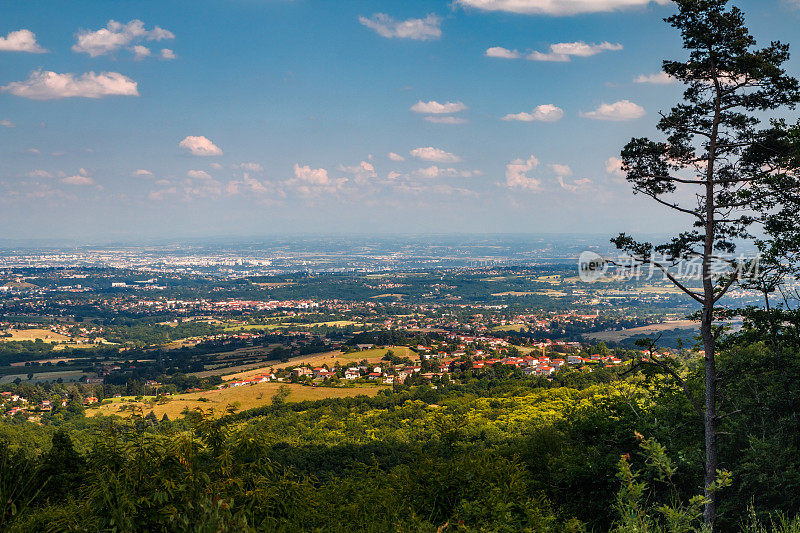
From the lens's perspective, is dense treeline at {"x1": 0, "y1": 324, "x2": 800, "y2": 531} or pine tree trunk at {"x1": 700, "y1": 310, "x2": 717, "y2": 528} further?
pine tree trunk at {"x1": 700, "y1": 310, "x2": 717, "y2": 528}

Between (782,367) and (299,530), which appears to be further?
(782,367)

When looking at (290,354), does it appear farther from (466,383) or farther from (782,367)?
(782,367)

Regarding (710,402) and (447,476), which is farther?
(710,402)

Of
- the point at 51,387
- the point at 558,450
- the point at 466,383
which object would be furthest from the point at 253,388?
the point at 558,450

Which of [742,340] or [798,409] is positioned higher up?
[742,340]

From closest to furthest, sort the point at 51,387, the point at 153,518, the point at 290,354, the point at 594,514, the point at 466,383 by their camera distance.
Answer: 1. the point at 153,518
2. the point at 594,514
3. the point at 466,383
4. the point at 51,387
5. the point at 290,354

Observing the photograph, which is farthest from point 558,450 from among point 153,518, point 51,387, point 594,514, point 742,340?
point 51,387

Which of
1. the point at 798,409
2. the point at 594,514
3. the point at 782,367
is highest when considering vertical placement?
the point at 782,367

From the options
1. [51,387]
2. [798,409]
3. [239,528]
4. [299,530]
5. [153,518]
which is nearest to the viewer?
[239,528]

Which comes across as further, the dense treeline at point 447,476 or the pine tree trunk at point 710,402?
the pine tree trunk at point 710,402
